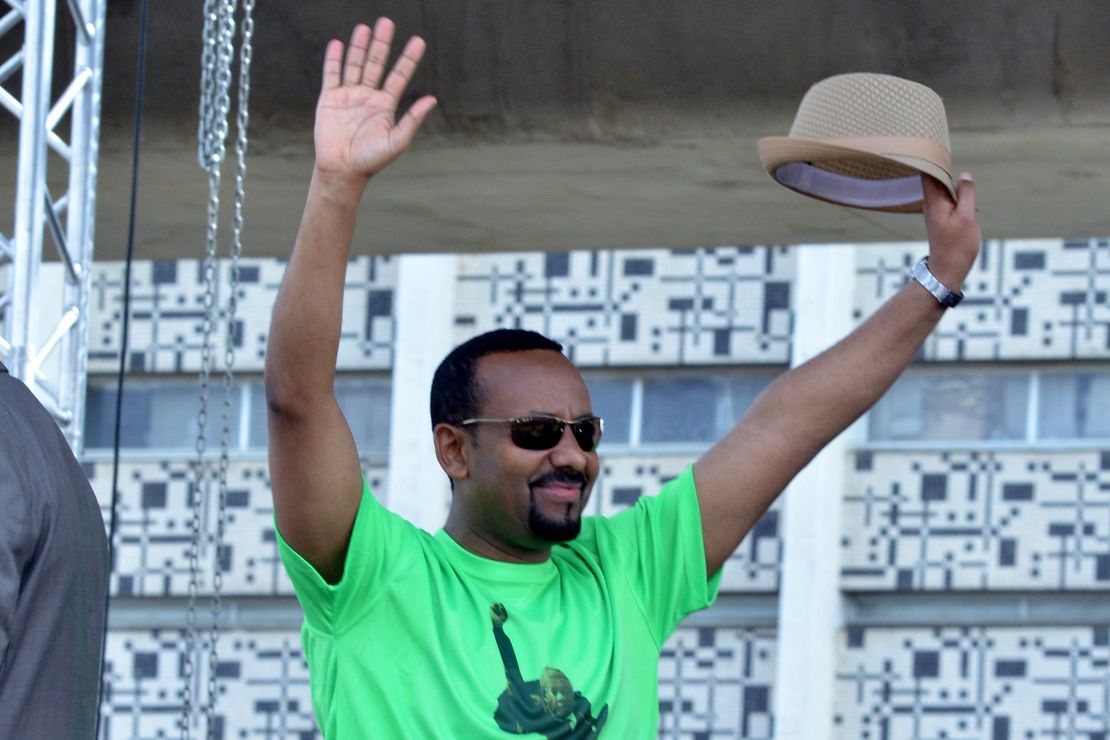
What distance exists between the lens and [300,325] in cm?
335

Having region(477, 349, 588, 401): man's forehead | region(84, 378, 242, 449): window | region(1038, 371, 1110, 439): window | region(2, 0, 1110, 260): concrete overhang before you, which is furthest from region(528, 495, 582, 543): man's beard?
region(84, 378, 242, 449): window

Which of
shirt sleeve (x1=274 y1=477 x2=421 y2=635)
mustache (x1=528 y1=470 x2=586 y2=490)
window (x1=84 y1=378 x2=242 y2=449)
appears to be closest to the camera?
shirt sleeve (x1=274 y1=477 x2=421 y2=635)

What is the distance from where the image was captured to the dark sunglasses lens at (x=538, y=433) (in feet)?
12.1

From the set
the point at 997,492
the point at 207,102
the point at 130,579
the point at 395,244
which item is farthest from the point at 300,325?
the point at 130,579

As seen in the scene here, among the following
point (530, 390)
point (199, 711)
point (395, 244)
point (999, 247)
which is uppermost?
point (999, 247)

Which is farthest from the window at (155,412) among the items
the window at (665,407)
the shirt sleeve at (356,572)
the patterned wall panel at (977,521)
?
the shirt sleeve at (356,572)

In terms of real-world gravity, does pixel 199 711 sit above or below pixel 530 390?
below

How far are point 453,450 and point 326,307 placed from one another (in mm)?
525

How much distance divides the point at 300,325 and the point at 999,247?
30.2 feet

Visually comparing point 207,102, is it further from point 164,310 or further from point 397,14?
point 164,310

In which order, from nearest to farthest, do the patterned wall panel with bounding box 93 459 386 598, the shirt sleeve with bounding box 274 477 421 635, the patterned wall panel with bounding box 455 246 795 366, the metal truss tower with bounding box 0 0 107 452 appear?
the shirt sleeve with bounding box 274 477 421 635 → the metal truss tower with bounding box 0 0 107 452 → the patterned wall panel with bounding box 455 246 795 366 → the patterned wall panel with bounding box 93 459 386 598

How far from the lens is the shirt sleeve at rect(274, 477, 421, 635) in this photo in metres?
3.54

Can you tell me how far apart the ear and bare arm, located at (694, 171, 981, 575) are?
0.46 metres

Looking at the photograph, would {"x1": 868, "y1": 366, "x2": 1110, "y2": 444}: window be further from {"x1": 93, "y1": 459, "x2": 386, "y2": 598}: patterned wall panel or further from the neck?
the neck
